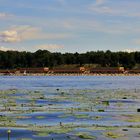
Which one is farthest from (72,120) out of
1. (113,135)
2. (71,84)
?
(71,84)

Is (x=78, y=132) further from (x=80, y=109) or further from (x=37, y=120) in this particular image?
(x=80, y=109)

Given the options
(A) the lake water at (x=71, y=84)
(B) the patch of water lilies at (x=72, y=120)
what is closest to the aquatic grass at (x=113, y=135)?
(B) the patch of water lilies at (x=72, y=120)

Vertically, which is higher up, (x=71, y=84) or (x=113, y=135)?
(x=113, y=135)

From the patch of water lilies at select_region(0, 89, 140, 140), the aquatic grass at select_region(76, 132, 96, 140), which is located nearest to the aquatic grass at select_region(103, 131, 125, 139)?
the patch of water lilies at select_region(0, 89, 140, 140)

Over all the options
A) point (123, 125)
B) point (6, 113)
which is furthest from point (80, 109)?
point (123, 125)

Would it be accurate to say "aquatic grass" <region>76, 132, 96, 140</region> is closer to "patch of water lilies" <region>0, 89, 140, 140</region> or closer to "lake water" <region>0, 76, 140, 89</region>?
"patch of water lilies" <region>0, 89, 140, 140</region>

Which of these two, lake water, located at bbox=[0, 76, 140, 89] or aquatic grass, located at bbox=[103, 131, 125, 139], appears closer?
aquatic grass, located at bbox=[103, 131, 125, 139]

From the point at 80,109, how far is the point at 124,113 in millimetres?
3270

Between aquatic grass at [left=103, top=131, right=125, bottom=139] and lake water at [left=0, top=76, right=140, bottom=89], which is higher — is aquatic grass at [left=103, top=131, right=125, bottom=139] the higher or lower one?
the higher one

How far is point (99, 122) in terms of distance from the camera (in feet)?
85.4

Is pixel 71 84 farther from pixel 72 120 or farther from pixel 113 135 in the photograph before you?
pixel 113 135

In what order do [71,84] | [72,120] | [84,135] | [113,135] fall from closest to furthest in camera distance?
1. [84,135]
2. [113,135]
3. [72,120]
4. [71,84]

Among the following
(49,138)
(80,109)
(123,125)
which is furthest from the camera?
(80,109)

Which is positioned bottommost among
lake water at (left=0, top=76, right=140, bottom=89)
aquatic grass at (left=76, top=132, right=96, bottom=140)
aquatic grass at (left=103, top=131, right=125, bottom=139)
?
lake water at (left=0, top=76, right=140, bottom=89)
